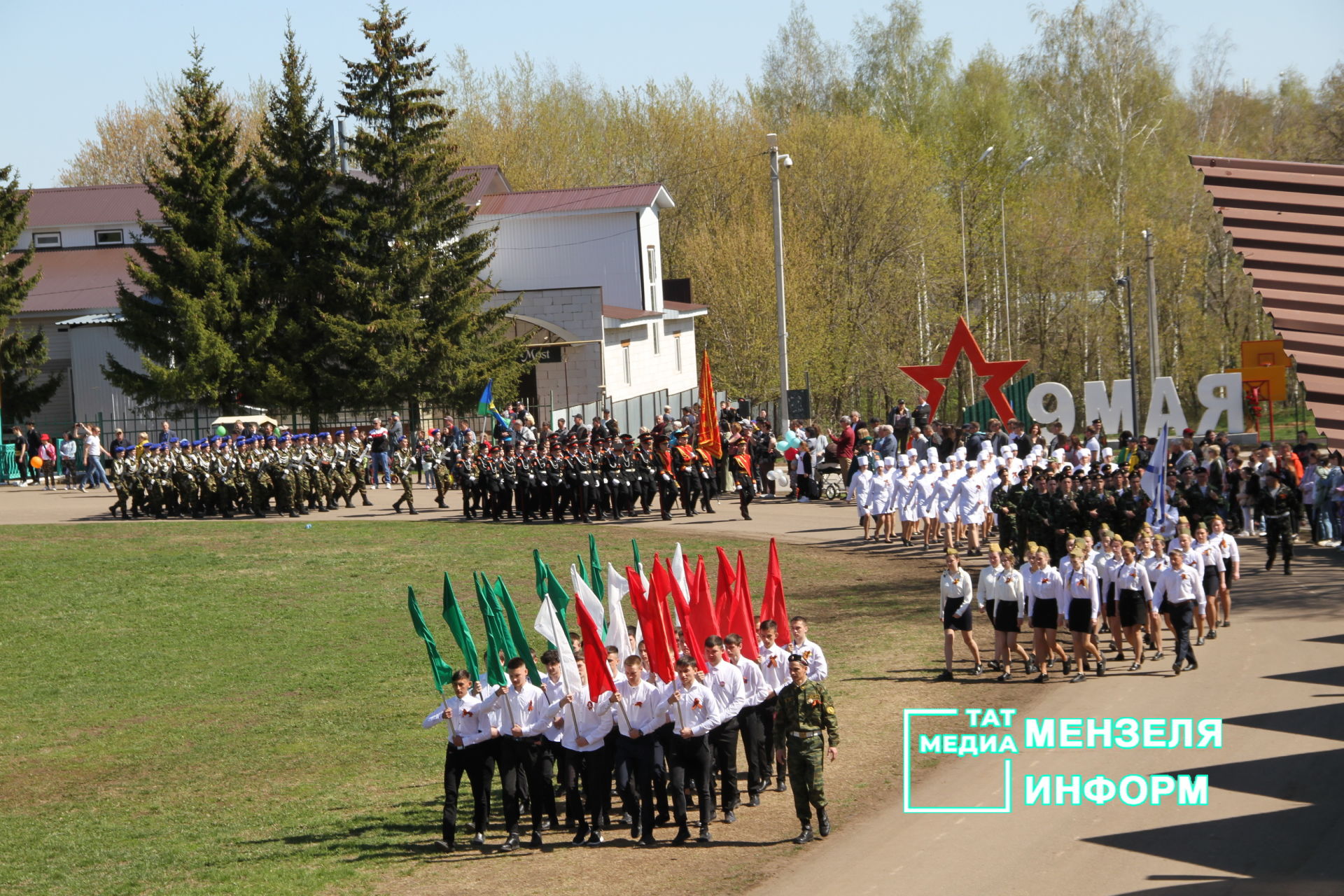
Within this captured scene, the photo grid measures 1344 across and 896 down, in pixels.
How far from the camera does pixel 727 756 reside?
13.3m

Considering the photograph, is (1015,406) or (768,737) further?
(1015,406)

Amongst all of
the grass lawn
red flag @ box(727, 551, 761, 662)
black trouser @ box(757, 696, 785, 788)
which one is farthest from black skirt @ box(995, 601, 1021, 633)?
red flag @ box(727, 551, 761, 662)

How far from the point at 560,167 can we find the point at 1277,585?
49.6 m

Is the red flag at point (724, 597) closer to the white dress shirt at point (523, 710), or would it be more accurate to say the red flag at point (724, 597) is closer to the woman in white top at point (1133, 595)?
the white dress shirt at point (523, 710)

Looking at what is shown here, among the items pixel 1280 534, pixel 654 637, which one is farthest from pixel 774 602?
pixel 1280 534

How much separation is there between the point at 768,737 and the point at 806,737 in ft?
7.03

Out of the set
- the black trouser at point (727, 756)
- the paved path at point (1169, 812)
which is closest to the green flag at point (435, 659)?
the black trouser at point (727, 756)

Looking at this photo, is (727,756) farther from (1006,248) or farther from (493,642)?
(1006,248)

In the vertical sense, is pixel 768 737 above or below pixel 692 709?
below

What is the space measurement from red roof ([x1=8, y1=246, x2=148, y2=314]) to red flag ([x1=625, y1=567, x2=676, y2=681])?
127ft

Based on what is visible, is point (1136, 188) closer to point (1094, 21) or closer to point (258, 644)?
point (1094, 21)

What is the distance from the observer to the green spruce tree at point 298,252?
41094 millimetres

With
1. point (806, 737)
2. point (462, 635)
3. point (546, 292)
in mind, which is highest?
point (546, 292)

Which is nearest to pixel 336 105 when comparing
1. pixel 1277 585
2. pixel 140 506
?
pixel 140 506
